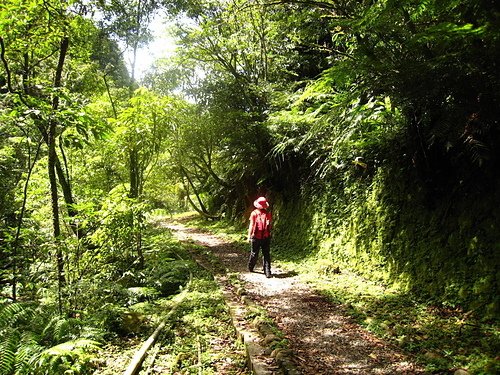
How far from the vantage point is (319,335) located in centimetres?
503

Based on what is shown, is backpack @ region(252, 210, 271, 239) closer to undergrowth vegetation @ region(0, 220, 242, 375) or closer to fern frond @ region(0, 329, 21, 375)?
undergrowth vegetation @ region(0, 220, 242, 375)

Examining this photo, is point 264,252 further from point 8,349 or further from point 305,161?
point 8,349

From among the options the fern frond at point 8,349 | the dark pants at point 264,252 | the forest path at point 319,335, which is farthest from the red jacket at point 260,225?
the fern frond at point 8,349

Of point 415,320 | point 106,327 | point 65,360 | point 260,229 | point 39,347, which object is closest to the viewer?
point 65,360

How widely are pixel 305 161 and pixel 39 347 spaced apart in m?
9.60

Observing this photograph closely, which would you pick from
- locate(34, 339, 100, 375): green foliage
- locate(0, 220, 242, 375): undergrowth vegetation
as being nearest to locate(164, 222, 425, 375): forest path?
locate(0, 220, 242, 375): undergrowth vegetation

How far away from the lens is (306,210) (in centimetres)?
1122

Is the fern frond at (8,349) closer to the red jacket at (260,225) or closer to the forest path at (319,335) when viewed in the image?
the forest path at (319,335)

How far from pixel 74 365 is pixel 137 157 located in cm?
606

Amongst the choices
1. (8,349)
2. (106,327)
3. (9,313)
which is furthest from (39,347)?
(106,327)

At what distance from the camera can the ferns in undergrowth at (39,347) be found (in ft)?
11.8

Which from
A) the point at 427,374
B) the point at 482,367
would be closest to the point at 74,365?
the point at 427,374

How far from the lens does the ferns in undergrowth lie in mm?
3601

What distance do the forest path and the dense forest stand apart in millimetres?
995
